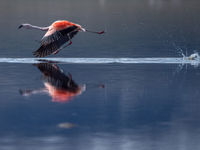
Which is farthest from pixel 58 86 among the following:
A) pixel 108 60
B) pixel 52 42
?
pixel 108 60

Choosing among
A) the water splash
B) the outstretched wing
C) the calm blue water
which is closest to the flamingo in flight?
the outstretched wing

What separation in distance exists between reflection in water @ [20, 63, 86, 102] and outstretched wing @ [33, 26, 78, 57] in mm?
811

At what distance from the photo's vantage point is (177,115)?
12.6m

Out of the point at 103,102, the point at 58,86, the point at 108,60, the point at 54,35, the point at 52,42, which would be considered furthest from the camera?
the point at 108,60

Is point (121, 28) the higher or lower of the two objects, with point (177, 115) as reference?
lower

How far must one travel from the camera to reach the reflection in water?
1469 cm

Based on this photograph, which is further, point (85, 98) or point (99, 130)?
point (85, 98)

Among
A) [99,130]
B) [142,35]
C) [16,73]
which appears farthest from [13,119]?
[142,35]

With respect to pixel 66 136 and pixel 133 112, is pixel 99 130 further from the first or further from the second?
pixel 133 112

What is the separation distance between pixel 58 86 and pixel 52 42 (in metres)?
3.93

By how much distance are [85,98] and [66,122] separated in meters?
2.45

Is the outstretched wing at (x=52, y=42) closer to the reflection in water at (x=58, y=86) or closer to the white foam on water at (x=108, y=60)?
the reflection in water at (x=58, y=86)

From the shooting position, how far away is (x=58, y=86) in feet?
52.0

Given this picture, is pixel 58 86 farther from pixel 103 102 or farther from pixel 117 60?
pixel 117 60
